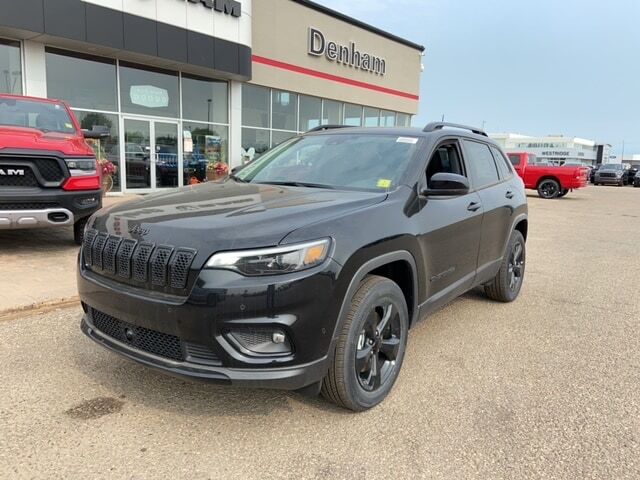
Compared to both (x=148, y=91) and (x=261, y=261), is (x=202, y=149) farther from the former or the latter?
(x=261, y=261)

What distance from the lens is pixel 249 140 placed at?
693 inches

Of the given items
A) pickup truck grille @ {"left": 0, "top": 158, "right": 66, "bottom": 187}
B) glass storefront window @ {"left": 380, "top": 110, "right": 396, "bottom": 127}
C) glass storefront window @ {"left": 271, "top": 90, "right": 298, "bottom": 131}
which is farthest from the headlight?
glass storefront window @ {"left": 380, "top": 110, "right": 396, "bottom": 127}

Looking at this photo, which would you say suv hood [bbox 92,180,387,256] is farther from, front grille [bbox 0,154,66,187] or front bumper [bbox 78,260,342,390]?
front grille [bbox 0,154,66,187]

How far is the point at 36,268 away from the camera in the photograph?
604 centimetres

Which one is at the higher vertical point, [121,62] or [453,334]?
[121,62]

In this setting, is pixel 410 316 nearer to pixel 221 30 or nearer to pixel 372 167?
pixel 372 167

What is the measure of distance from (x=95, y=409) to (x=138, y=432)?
405mm

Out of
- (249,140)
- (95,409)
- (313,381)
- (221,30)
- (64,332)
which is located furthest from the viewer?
(249,140)

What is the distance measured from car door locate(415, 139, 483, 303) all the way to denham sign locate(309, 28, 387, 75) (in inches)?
627

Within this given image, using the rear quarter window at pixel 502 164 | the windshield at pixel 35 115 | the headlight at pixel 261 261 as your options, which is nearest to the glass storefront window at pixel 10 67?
the windshield at pixel 35 115

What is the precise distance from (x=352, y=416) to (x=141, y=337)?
1296 mm

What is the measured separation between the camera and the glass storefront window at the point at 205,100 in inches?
608

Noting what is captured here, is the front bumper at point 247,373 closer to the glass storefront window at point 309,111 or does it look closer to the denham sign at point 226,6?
the denham sign at point 226,6

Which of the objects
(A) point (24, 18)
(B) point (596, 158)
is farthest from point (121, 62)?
(B) point (596, 158)
